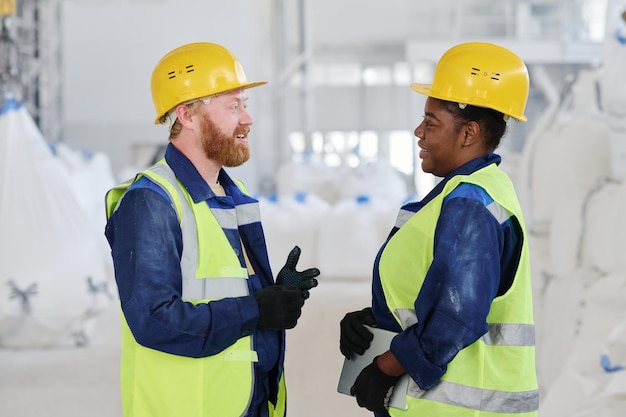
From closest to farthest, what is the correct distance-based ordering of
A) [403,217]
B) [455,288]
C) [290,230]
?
[455,288] → [403,217] → [290,230]

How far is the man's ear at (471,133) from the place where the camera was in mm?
1803

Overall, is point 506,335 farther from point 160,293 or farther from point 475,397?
point 160,293

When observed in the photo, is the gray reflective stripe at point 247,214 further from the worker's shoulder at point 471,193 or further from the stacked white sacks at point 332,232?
the stacked white sacks at point 332,232

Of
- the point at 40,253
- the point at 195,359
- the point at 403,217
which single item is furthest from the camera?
the point at 40,253

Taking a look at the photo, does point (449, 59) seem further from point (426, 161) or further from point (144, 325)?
point (144, 325)

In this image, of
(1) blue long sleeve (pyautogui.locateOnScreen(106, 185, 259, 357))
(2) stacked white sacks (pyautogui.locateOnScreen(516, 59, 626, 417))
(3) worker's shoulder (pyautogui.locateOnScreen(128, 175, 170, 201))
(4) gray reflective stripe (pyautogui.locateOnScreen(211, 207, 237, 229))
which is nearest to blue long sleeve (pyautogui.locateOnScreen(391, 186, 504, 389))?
(1) blue long sleeve (pyautogui.locateOnScreen(106, 185, 259, 357))

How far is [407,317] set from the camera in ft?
5.83

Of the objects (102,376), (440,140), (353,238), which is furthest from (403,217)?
(353,238)

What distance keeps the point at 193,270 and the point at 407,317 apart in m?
0.48

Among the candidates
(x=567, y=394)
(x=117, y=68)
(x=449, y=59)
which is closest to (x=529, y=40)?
(x=117, y=68)

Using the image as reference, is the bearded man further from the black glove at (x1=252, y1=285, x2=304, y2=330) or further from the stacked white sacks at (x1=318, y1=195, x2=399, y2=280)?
the stacked white sacks at (x1=318, y1=195, x2=399, y2=280)

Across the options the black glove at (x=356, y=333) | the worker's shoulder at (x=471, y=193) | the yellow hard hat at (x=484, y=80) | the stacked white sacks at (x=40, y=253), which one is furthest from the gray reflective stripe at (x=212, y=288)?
the stacked white sacks at (x=40, y=253)

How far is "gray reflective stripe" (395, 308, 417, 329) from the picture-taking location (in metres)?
1.77

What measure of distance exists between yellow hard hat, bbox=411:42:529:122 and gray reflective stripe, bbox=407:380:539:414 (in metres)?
0.60
